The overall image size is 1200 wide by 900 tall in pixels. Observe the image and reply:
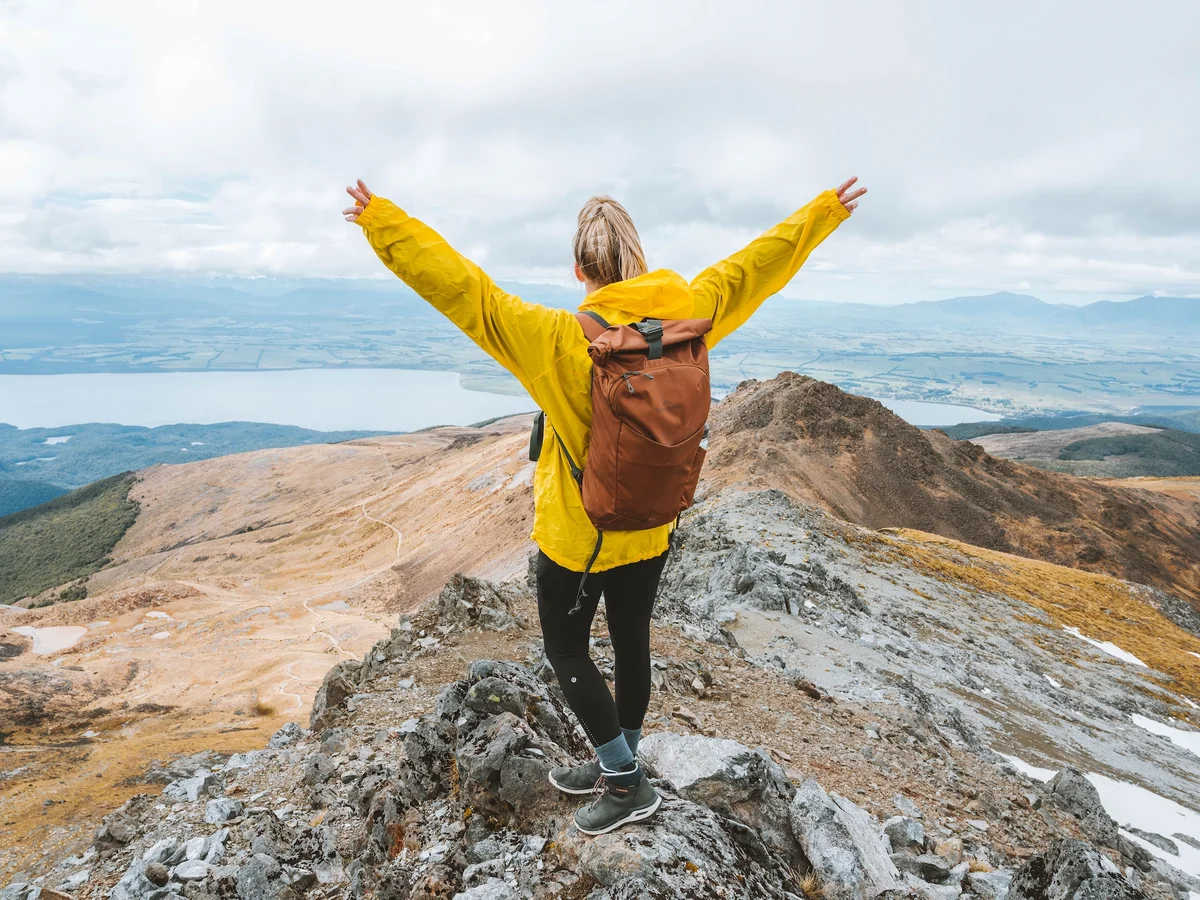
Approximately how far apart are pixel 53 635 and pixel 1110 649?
58.2 m

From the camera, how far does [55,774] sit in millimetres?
17516

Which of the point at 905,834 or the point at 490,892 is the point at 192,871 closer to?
the point at 490,892

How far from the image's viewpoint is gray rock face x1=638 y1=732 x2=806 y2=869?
16.5 ft

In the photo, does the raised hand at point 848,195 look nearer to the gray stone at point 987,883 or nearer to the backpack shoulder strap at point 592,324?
the backpack shoulder strap at point 592,324

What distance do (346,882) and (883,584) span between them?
19349 millimetres

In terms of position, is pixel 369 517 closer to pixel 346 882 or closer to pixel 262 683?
pixel 262 683

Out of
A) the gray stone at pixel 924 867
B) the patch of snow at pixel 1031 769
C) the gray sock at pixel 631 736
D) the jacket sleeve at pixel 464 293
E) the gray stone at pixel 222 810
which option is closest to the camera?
the jacket sleeve at pixel 464 293

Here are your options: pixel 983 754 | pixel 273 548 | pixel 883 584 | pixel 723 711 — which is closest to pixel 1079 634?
pixel 883 584

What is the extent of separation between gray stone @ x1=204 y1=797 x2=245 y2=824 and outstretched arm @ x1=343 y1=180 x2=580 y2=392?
258 inches

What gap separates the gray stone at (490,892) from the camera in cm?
385

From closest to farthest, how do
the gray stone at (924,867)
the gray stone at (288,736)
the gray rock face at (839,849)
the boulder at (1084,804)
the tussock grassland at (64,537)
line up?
the gray rock face at (839,849) → the gray stone at (924,867) → the boulder at (1084,804) → the gray stone at (288,736) → the tussock grassland at (64,537)

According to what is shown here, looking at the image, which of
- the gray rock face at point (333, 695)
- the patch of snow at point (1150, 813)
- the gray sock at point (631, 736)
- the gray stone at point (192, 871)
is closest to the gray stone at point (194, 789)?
the gray rock face at point (333, 695)

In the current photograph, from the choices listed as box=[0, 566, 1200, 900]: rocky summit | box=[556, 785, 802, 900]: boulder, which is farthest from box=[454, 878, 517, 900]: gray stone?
box=[556, 785, 802, 900]: boulder

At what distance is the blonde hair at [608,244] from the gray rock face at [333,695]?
8.29 metres
